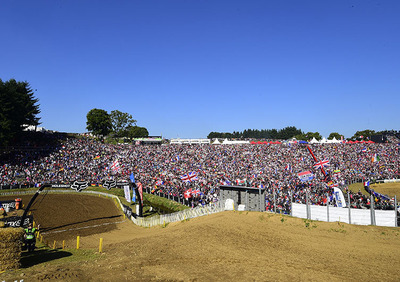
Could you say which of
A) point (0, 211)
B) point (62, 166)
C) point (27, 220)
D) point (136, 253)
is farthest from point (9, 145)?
point (136, 253)

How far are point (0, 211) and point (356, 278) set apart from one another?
24.2 m

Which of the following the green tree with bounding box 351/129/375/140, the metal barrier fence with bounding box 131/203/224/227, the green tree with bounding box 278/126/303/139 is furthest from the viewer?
the green tree with bounding box 278/126/303/139

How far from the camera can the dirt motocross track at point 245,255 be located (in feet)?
31.9

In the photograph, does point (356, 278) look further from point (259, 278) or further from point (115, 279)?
point (115, 279)

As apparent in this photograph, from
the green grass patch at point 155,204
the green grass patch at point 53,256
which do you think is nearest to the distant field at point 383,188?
the green grass patch at point 155,204

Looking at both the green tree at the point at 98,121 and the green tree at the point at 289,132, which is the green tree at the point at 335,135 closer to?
the green tree at the point at 289,132

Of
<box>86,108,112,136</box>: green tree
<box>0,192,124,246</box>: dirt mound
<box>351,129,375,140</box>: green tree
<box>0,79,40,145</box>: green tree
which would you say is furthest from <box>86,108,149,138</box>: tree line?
<box>351,129,375,140</box>: green tree

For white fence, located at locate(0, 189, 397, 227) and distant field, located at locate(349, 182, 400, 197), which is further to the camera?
distant field, located at locate(349, 182, 400, 197)

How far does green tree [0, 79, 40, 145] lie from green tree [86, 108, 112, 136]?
2647cm

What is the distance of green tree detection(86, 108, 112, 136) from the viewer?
89.2 meters

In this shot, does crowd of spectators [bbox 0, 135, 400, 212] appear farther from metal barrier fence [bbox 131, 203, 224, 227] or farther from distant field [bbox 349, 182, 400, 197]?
metal barrier fence [bbox 131, 203, 224, 227]

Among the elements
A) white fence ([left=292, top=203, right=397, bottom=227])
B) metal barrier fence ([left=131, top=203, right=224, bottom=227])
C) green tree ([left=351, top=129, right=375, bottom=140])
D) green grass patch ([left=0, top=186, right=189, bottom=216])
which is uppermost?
green tree ([left=351, top=129, right=375, bottom=140])

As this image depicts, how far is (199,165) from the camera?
165ft

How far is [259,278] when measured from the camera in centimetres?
933
